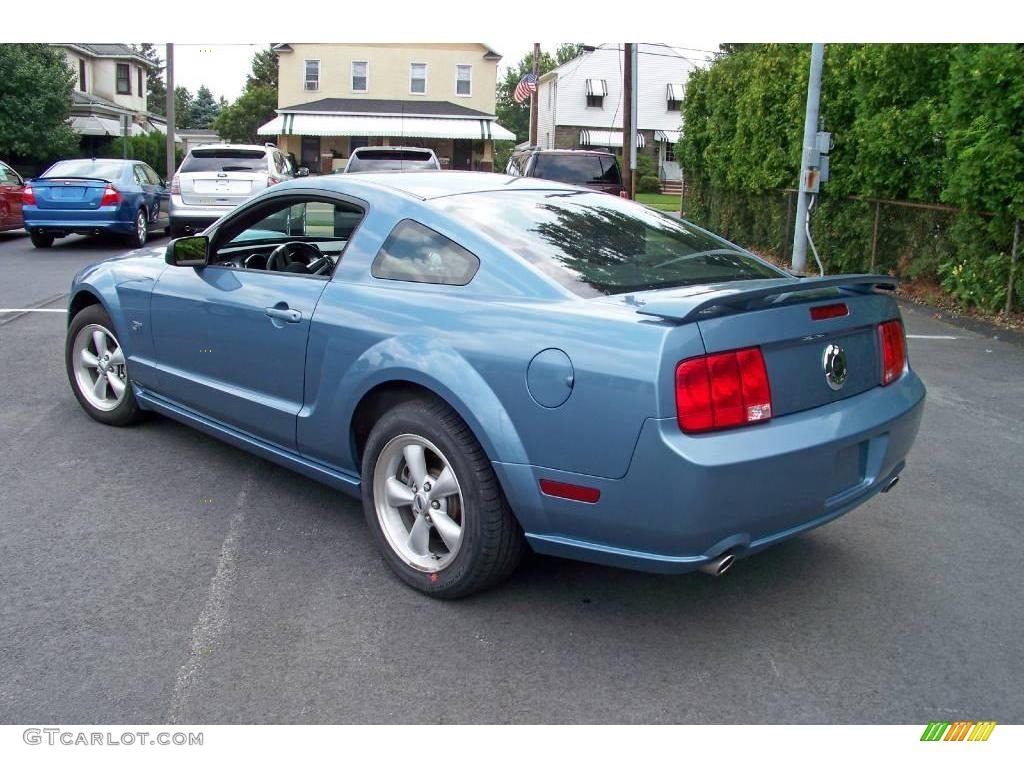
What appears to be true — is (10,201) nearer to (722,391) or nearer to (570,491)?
(570,491)

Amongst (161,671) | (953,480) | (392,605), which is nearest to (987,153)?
(953,480)

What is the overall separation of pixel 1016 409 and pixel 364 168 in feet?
38.2

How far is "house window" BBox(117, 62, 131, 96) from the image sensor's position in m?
53.8

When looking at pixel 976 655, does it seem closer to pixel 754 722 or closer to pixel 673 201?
pixel 754 722

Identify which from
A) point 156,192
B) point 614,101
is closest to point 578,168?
point 156,192

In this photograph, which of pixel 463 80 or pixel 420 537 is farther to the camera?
pixel 463 80

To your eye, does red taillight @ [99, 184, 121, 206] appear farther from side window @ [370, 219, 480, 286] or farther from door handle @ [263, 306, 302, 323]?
side window @ [370, 219, 480, 286]

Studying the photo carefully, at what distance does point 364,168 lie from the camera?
1631 cm

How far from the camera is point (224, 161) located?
16875 mm

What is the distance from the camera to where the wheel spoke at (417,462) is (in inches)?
149

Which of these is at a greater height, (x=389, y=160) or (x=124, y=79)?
(x=124, y=79)

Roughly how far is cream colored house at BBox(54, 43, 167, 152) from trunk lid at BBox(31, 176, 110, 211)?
3118 centimetres

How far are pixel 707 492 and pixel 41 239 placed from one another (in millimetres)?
16749

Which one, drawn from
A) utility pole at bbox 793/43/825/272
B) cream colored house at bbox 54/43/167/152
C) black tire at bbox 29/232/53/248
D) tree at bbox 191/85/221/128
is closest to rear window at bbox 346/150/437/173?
black tire at bbox 29/232/53/248
